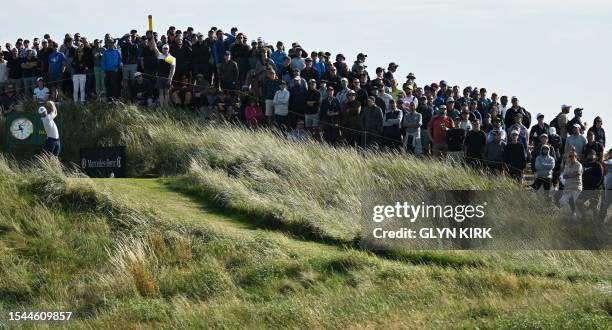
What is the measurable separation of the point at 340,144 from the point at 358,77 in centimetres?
213

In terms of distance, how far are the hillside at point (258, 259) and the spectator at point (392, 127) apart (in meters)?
0.91

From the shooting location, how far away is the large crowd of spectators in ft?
87.6

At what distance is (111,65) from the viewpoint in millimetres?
30656

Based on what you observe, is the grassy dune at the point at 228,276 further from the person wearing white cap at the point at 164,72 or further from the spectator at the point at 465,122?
the person wearing white cap at the point at 164,72

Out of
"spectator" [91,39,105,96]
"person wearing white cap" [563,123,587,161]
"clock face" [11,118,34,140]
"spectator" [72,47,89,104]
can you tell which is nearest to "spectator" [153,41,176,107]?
A: "spectator" [91,39,105,96]

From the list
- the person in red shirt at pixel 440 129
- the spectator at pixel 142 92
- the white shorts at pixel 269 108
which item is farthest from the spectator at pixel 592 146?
the spectator at pixel 142 92

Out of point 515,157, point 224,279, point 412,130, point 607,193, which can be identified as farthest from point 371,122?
point 224,279

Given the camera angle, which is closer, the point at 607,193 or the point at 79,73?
the point at 607,193

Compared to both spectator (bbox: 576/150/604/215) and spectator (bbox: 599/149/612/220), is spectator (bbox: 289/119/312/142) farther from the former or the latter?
spectator (bbox: 599/149/612/220)

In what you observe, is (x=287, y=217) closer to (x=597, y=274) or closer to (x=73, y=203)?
(x=73, y=203)

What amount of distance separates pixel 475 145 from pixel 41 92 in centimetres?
1206

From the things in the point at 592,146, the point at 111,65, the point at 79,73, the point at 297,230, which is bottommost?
the point at 297,230

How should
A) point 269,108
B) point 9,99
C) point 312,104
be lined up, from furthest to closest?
point 9,99
point 269,108
point 312,104

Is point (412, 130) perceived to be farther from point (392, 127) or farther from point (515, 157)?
point (515, 157)
